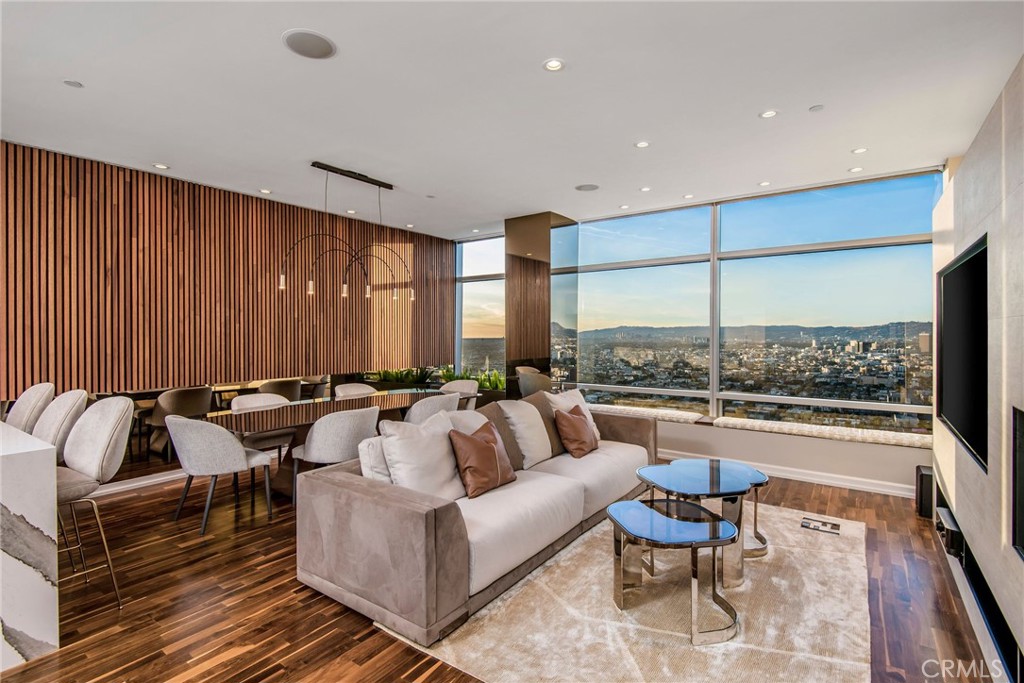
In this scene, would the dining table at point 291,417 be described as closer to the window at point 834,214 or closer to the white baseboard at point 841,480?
the white baseboard at point 841,480

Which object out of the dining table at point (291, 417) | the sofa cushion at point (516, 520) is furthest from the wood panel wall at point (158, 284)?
the sofa cushion at point (516, 520)

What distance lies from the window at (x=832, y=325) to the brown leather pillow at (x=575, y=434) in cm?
242

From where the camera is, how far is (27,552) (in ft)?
7.41

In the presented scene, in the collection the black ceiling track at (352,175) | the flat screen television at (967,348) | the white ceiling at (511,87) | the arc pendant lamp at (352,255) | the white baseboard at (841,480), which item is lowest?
the white baseboard at (841,480)

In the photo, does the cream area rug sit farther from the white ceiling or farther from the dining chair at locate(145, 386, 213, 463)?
the dining chair at locate(145, 386, 213, 463)

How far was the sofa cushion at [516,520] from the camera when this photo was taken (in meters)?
2.56

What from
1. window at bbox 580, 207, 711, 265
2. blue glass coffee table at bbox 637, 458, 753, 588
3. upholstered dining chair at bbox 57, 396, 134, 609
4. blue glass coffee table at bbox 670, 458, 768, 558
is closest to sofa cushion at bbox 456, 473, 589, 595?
blue glass coffee table at bbox 637, 458, 753, 588

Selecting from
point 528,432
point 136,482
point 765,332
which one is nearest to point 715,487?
point 528,432

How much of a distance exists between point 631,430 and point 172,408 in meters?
4.11

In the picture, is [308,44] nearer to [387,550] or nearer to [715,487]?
[387,550]

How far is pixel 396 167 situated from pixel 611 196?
88.0 inches

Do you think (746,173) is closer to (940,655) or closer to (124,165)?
(940,655)

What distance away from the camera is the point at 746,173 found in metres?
4.60

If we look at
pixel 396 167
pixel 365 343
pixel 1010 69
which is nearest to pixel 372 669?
pixel 396 167
